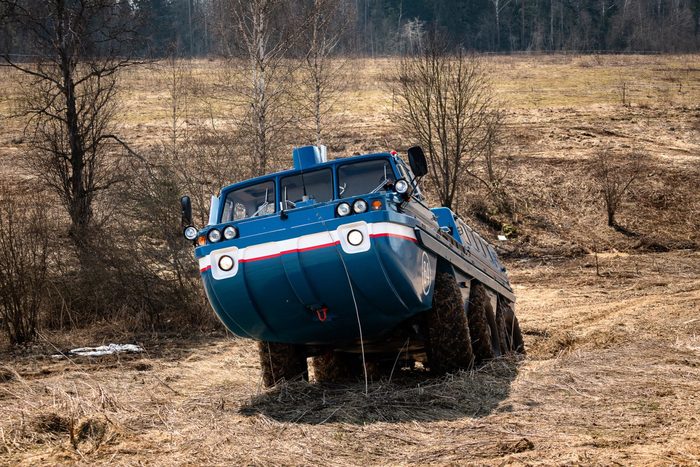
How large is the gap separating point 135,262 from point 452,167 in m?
13.4

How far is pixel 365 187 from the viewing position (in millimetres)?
8266

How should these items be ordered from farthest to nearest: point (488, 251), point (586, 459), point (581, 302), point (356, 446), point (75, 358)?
1. point (581, 302)
2. point (488, 251)
3. point (75, 358)
4. point (356, 446)
5. point (586, 459)

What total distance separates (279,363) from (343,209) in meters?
2.22

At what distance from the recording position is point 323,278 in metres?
6.96

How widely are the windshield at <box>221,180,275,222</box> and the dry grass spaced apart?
5.91ft

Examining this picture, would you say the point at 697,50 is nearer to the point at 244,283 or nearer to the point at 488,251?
the point at 488,251

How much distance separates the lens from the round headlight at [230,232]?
7.25 metres

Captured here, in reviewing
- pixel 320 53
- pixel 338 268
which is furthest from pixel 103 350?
pixel 320 53

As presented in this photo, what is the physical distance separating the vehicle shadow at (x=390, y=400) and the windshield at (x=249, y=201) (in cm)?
185

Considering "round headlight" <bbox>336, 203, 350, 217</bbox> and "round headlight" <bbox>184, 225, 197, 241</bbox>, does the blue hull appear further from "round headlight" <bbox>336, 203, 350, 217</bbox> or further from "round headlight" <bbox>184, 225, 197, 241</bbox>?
"round headlight" <bbox>184, 225, 197, 241</bbox>

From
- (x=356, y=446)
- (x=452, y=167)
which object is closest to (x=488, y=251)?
(x=356, y=446)

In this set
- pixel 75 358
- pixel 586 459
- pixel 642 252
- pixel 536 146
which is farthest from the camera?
pixel 536 146

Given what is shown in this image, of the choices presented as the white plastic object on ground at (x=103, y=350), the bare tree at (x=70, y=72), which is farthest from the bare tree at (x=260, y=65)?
the white plastic object on ground at (x=103, y=350)

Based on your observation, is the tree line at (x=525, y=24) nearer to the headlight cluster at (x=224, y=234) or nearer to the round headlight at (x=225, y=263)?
the headlight cluster at (x=224, y=234)
